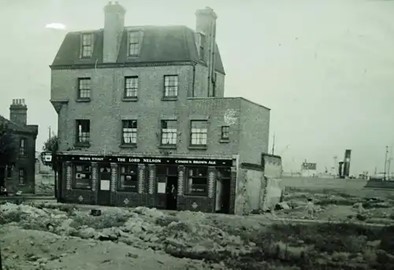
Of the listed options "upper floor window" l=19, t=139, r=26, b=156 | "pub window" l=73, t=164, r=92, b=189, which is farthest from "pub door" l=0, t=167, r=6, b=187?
"pub window" l=73, t=164, r=92, b=189

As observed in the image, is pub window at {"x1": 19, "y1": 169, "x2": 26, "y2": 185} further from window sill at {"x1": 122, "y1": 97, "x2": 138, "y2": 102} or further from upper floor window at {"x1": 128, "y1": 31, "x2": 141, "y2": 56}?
upper floor window at {"x1": 128, "y1": 31, "x2": 141, "y2": 56}

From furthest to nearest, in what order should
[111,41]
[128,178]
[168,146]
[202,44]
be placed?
[128,178] → [111,41] → [202,44] → [168,146]

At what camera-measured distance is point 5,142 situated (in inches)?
779

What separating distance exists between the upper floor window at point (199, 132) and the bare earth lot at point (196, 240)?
8.48ft

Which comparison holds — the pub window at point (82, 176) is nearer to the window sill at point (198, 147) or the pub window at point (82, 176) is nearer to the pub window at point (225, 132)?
the window sill at point (198, 147)

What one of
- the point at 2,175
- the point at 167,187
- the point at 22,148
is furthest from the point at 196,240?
the point at 22,148

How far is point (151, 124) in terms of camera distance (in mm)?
15094

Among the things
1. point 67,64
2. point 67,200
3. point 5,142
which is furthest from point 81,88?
point 5,142

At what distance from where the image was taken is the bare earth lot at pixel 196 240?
777 centimetres

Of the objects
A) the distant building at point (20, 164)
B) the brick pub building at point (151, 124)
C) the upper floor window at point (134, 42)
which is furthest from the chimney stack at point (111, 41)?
the distant building at point (20, 164)

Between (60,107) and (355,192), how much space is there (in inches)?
371

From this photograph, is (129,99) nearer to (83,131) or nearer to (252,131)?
(83,131)

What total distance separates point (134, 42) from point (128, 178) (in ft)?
13.7

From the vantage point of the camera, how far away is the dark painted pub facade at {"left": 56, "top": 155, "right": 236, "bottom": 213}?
46.7ft
